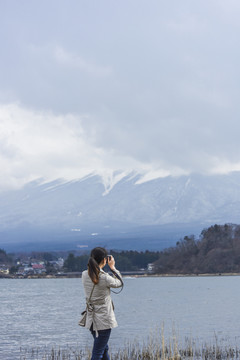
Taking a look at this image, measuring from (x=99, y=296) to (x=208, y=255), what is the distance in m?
94.4

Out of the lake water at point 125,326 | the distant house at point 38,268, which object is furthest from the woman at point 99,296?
the distant house at point 38,268

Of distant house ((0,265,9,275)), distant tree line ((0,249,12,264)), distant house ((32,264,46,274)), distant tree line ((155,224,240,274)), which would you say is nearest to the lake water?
distant tree line ((155,224,240,274))

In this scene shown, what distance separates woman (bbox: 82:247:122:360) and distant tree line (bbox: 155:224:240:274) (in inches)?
3656

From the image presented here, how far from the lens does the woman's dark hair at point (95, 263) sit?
21.8 ft

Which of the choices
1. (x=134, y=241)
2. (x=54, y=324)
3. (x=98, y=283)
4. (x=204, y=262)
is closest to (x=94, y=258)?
(x=98, y=283)

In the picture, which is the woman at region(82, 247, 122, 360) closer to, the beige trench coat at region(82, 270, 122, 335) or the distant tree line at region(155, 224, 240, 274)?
the beige trench coat at region(82, 270, 122, 335)

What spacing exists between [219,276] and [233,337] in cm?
8248

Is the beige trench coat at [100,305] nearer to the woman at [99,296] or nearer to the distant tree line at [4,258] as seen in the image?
the woman at [99,296]

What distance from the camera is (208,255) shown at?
326 feet

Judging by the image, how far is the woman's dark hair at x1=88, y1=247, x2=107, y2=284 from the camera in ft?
21.8

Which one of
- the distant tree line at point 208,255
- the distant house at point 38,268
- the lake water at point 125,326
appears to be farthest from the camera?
the distant house at point 38,268

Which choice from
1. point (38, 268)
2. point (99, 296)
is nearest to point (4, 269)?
point (38, 268)

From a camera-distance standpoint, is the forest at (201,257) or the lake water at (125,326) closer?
the lake water at (125,326)

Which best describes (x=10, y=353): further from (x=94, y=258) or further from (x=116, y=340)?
(x=94, y=258)
